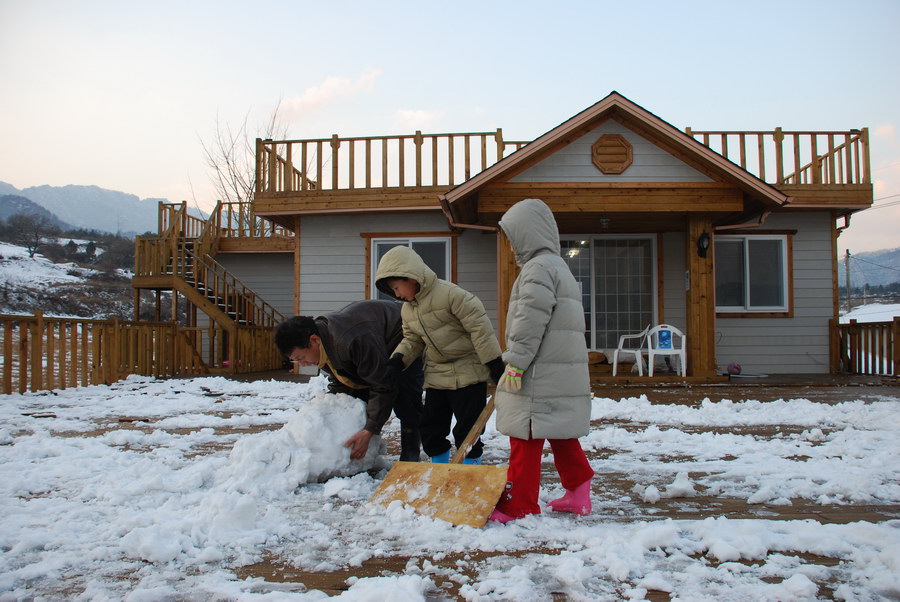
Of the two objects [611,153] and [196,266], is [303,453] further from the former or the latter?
[196,266]

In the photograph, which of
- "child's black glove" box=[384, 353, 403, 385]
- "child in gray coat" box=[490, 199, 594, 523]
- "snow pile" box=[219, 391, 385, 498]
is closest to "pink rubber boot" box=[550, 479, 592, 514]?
"child in gray coat" box=[490, 199, 594, 523]

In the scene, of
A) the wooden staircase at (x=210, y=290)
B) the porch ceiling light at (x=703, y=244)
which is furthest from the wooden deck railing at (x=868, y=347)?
the wooden staircase at (x=210, y=290)

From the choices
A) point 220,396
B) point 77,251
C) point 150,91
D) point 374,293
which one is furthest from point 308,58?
point 77,251


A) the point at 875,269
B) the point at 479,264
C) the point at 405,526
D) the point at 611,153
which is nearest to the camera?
the point at 405,526

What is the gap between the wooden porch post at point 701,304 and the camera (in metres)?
9.12

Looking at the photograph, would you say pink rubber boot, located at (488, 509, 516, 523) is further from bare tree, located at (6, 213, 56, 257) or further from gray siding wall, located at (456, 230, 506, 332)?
bare tree, located at (6, 213, 56, 257)

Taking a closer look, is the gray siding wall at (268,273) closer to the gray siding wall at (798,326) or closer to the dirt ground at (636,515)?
the gray siding wall at (798,326)

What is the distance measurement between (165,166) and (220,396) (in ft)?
83.7

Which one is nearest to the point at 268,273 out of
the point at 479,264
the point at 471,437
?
the point at 479,264

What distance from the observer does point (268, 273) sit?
16266 mm

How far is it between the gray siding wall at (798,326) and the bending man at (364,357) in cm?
878

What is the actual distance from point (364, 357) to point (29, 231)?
53563 millimetres

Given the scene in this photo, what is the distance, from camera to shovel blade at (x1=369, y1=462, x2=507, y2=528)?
2.76 metres

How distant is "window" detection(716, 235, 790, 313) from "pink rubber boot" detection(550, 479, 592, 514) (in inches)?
361
